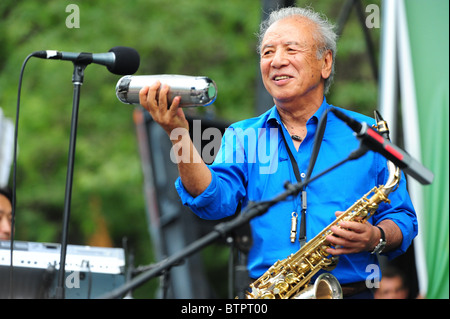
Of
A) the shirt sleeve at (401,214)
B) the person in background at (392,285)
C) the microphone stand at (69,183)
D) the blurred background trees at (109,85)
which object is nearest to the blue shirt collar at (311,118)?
the shirt sleeve at (401,214)

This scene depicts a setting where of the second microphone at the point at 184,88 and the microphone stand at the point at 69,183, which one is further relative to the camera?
the microphone stand at the point at 69,183

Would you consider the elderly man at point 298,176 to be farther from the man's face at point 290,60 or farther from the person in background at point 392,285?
the person in background at point 392,285

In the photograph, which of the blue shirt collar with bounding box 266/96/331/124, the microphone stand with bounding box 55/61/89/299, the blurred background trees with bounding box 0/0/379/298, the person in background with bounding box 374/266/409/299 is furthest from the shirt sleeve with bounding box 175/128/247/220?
the blurred background trees with bounding box 0/0/379/298

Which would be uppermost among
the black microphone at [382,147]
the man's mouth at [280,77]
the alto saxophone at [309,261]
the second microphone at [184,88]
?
the man's mouth at [280,77]

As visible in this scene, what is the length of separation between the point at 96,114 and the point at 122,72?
899cm

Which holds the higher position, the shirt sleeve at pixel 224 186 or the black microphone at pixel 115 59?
the black microphone at pixel 115 59

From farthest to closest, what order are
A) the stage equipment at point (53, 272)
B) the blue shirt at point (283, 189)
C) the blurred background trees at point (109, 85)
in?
the blurred background trees at point (109, 85) → the stage equipment at point (53, 272) → the blue shirt at point (283, 189)

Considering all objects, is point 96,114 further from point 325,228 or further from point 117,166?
point 325,228

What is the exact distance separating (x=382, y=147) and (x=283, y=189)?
2.32 feet

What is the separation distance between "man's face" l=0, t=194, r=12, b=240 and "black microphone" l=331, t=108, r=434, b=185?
358cm

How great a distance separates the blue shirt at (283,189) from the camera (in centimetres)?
308

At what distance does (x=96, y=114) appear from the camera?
1198 cm

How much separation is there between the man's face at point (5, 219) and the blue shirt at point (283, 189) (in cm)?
268
